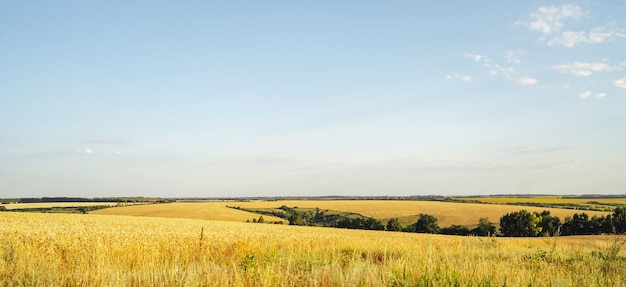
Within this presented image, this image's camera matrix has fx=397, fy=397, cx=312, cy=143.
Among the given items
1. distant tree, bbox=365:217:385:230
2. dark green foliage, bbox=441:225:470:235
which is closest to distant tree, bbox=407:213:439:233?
dark green foliage, bbox=441:225:470:235

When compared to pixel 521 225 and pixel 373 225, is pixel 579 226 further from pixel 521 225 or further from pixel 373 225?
pixel 373 225

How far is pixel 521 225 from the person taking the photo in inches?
2822

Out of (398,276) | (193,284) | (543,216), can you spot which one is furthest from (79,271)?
(543,216)

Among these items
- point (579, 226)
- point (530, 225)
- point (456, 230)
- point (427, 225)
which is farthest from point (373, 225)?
point (579, 226)

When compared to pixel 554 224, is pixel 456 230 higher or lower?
lower

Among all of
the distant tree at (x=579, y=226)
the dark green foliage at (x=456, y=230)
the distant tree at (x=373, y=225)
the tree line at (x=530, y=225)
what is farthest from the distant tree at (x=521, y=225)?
the distant tree at (x=373, y=225)

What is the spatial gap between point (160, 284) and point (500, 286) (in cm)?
463

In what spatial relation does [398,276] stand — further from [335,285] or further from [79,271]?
[79,271]

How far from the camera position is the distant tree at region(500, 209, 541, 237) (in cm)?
7088

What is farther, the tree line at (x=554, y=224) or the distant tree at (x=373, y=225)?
the distant tree at (x=373, y=225)

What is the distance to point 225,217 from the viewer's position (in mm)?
91500

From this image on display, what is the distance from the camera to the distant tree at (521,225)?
233ft

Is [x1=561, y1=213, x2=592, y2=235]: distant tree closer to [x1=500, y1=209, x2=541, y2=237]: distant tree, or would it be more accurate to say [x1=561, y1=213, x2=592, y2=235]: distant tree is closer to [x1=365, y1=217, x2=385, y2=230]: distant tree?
[x1=500, y1=209, x2=541, y2=237]: distant tree

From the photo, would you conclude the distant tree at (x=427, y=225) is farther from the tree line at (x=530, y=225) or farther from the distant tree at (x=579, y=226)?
the distant tree at (x=579, y=226)
